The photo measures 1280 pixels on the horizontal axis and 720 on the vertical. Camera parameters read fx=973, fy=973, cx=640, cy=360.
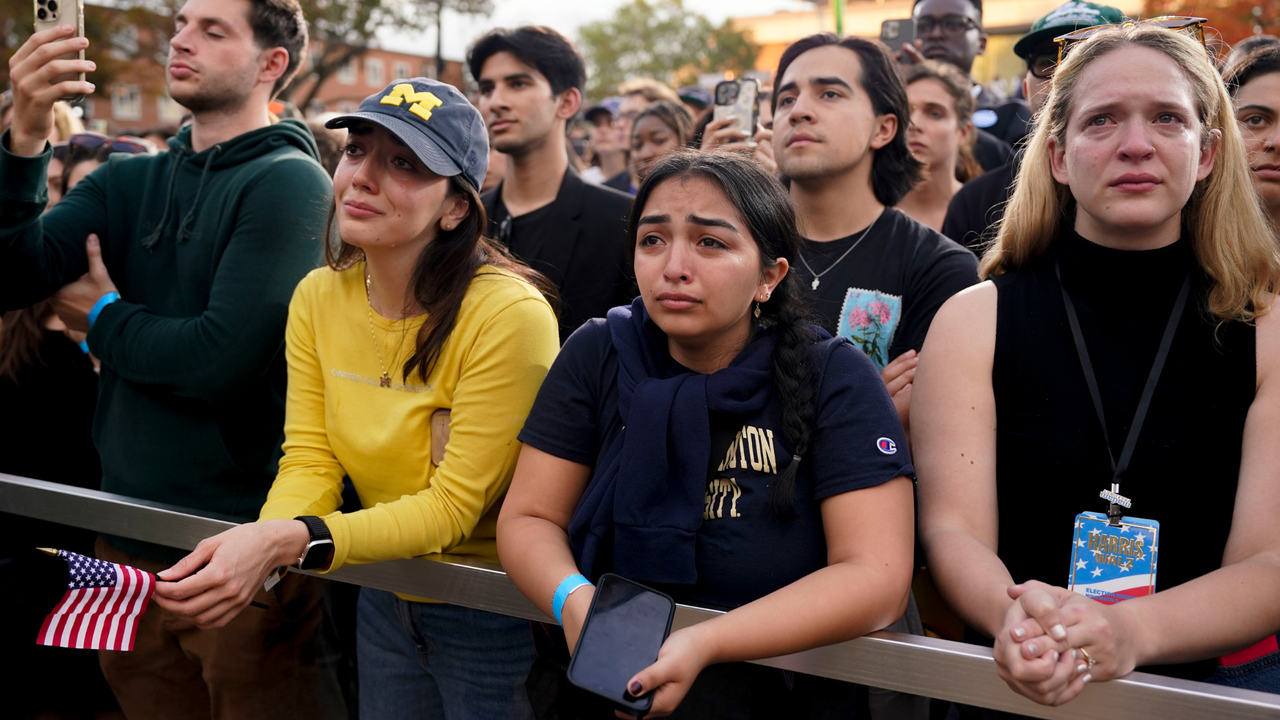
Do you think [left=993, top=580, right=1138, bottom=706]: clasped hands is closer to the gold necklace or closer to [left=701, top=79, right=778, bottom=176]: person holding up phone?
Answer: the gold necklace

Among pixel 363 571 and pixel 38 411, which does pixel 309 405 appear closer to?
pixel 363 571

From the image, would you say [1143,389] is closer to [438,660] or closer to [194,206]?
[438,660]

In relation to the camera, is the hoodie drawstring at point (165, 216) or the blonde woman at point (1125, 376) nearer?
the blonde woman at point (1125, 376)

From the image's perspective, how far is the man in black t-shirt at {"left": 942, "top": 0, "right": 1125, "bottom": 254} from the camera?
3.95m

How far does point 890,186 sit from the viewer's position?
11.5 feet

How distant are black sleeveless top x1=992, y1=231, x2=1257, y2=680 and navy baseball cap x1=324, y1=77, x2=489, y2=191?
142 cm

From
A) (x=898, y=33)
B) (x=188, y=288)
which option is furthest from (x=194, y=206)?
(x=898, y=33)

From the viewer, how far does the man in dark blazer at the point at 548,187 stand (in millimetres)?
4156

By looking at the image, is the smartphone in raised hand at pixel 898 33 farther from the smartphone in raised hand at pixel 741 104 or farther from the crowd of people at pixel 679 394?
the crowd of people at pixel 679 394

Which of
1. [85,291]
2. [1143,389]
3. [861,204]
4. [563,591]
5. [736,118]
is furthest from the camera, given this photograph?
[736,118]

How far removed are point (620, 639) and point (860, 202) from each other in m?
2.16

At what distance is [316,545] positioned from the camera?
2.16m

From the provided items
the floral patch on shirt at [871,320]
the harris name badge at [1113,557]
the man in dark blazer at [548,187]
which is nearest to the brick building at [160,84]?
the man in dark blazer at [548,187]

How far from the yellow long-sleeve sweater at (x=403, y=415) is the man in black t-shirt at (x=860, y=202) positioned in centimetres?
106
